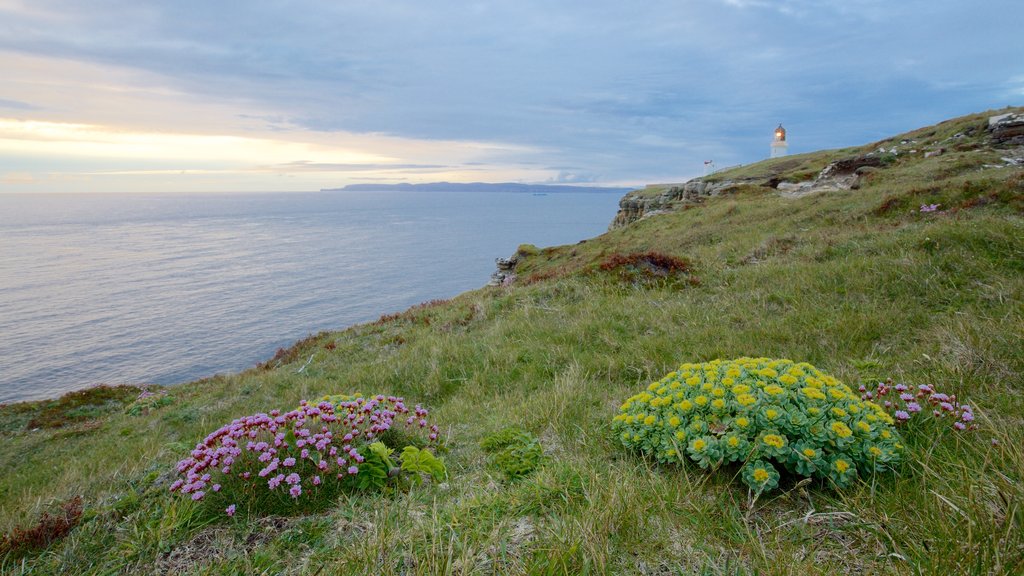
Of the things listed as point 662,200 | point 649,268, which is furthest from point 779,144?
point 649,268

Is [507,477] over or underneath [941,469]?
underneath

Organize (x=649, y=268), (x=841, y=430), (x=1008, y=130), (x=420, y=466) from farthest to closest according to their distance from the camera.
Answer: (x=1008, y=130) → (x=649, y=268) → (x=420, y=466) → (x=841, y=430)

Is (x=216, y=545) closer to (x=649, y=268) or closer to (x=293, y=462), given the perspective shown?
(x=293, y=462)

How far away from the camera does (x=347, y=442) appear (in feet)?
14.1

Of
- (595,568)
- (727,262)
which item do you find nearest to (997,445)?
(595,568)

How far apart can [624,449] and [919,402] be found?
2.85 m

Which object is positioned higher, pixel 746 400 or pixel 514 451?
pixel 746 400

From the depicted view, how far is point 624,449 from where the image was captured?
4383mm

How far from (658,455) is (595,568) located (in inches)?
60.5

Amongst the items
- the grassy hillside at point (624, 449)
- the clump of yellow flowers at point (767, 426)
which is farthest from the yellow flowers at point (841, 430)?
the grassy hillside at point (624, 449)

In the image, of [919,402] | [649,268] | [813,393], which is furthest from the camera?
[649,268]

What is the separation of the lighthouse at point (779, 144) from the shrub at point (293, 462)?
113298 mm

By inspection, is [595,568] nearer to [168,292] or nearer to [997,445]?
[997,445]

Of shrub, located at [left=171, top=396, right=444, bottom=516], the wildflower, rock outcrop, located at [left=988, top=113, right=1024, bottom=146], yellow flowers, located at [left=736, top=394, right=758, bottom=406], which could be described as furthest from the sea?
rock outcrop, located at [left=988, top=113, right=1024, bottom=146]
